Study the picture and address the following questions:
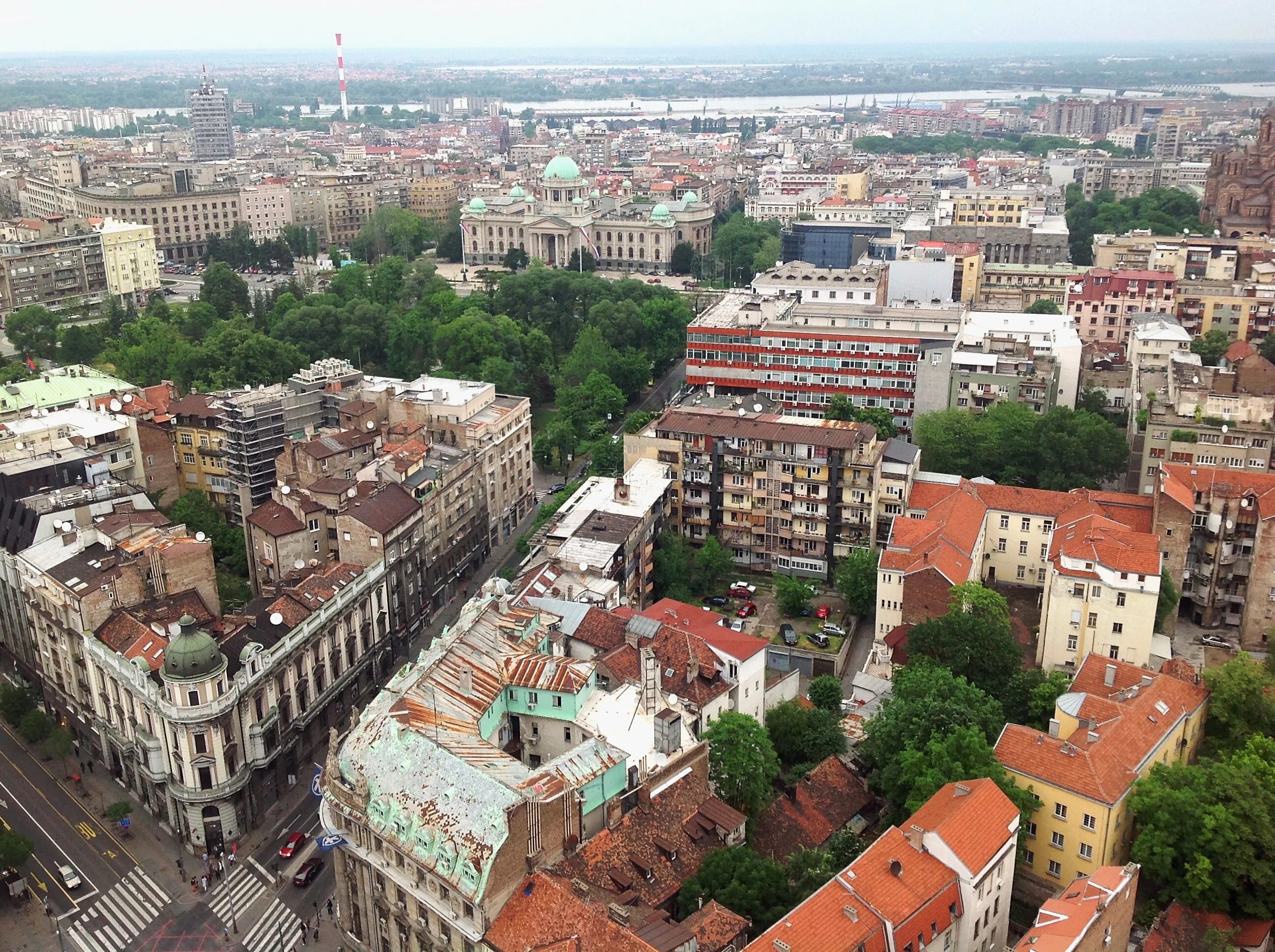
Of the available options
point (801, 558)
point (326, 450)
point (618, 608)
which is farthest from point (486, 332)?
point (618, 608)

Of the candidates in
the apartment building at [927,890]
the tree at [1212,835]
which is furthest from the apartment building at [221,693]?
the tree at [1212,835]

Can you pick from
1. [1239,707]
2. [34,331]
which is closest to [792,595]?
[1239,707]

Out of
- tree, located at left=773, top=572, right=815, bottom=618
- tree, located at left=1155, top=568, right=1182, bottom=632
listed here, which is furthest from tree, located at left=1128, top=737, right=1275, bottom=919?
tree, located at left=773, top=572, right=815, bottom=618

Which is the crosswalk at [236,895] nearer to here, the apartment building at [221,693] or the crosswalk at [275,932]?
the crosswalk at [275,932]

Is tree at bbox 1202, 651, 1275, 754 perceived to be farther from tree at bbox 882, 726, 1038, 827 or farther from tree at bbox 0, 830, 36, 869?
tree at bbox 0, 830, 36, 869

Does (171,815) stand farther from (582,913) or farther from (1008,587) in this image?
(1008,587)

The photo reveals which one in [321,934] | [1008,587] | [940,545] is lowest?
[321,934]
